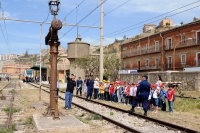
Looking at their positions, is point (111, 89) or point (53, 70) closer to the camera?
point (53, 70)

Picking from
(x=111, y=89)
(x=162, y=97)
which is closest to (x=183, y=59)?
(x=111, y=89)

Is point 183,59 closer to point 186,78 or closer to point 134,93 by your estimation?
point 186,78

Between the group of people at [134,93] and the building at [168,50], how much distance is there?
26852mm

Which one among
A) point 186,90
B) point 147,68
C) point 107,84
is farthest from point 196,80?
point 147,68

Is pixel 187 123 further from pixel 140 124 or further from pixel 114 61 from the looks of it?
pixel 114 61

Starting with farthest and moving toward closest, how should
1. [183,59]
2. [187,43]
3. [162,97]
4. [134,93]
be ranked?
[183,59], [187,43], [134,93], [162,97]

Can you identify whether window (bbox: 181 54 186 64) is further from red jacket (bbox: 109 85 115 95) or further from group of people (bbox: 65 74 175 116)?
red jacket (bbox: 109 85 115 95)

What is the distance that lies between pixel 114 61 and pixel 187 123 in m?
41.3

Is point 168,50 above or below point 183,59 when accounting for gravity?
above

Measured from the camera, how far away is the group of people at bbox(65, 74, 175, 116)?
12.4m

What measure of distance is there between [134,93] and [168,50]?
37.5 m

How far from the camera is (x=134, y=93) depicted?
52.2 ft

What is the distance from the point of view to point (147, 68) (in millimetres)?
58062

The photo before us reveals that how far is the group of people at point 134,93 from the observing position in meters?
12.4
